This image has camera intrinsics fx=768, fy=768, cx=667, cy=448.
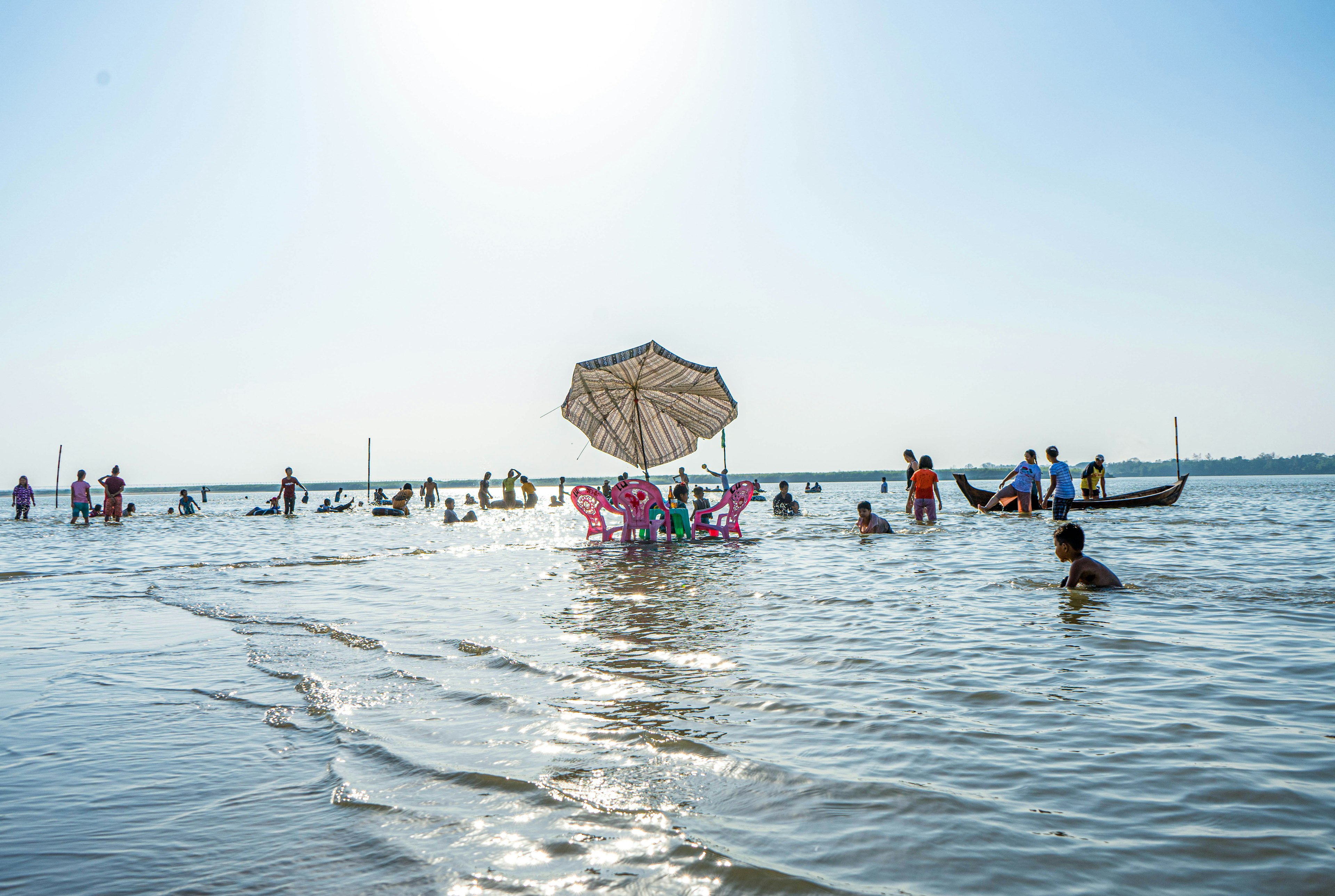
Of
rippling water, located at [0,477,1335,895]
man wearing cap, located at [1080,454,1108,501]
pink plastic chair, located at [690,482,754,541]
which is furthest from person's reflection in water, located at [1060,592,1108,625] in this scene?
man wearing cap, located at [1080,454,1108,501]

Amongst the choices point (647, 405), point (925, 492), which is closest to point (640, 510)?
point (647, 405)

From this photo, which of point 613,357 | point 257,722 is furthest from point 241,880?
point 613,357

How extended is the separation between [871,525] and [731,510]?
10.0 feet

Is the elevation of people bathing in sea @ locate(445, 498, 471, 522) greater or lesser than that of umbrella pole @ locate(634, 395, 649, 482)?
lesser

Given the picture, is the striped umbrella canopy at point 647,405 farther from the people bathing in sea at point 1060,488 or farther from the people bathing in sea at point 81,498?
the people bathing in sea at point 81,498

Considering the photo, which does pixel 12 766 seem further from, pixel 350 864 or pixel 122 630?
pixel 122 630

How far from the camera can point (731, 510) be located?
1716 centimetres

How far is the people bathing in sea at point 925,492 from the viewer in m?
18.3

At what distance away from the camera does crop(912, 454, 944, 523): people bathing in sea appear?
18.3 meters

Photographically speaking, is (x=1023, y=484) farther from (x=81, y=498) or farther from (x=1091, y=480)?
(x=81, y=498)

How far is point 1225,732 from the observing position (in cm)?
382

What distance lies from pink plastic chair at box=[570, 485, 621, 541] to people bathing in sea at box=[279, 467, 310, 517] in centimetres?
1869

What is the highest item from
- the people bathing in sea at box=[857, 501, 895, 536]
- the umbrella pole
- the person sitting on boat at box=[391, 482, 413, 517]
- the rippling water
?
the umbrella pole

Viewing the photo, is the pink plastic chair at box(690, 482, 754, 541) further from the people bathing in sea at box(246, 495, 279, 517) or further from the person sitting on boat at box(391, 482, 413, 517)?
the people bathing in sea at box(246, 495, 279, 517)
